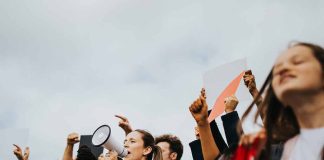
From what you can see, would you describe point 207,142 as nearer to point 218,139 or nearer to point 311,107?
point 218,139

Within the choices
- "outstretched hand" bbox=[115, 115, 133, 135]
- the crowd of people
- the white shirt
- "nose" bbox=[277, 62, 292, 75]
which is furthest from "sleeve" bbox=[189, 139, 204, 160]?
"outstretched hand" bbox=[115, 115, 133, 135]

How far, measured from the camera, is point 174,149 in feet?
16.1

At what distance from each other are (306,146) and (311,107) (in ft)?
0.50

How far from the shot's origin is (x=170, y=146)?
488 centimetres

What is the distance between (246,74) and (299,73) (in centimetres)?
218

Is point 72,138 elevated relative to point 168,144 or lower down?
elevated

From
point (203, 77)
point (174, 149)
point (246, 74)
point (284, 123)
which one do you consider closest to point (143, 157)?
point (174, 149)

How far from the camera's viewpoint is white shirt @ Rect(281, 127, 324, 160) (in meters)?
1.38

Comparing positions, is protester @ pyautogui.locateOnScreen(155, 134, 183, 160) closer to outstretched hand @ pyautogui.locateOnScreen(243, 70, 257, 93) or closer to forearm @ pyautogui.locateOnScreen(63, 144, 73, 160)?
forearm @ pyautogui.locateOnScreen(63, 144, 73, 160)

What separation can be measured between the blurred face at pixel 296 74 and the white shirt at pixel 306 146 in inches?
6.0

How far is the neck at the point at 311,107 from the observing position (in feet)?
4.64

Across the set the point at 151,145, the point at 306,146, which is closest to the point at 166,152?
the point at 151,145

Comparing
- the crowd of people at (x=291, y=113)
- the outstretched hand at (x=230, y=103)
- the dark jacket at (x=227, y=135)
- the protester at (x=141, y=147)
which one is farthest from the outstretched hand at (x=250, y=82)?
the crowd of people at (x=291, y=113)

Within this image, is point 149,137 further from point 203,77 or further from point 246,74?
point 246,74
